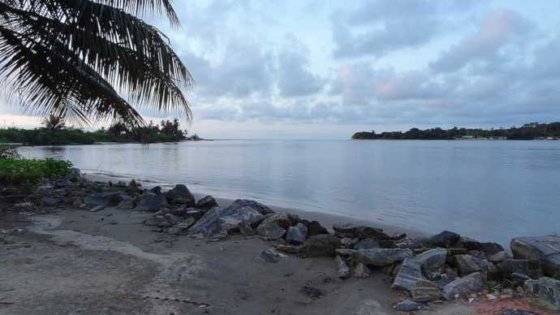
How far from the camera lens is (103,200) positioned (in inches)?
458

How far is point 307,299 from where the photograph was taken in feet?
18.5

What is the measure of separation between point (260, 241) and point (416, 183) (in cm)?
1574

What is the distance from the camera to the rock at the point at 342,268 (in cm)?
627

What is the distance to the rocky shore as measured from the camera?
5.19 metres

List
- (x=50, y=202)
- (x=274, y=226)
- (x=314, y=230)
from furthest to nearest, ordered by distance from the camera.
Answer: (x=50, y=202) < (x=314, y=230) < (x=274, y=226)

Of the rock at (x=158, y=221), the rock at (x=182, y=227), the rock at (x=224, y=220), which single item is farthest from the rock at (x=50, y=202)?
the rock at (x=224, y=220)

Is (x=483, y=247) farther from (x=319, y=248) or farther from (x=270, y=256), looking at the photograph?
(x=270, y=256)

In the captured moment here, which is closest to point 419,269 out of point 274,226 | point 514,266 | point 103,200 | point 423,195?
point 514,266

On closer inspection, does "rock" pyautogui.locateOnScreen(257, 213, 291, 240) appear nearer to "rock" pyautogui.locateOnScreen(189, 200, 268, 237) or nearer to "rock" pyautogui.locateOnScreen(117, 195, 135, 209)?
"rock" pyautogui.locateOnScreen(189, 200, 268, 237)

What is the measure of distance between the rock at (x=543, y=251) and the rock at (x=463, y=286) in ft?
3.91

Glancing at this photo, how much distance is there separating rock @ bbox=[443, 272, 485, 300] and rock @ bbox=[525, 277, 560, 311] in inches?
18.5

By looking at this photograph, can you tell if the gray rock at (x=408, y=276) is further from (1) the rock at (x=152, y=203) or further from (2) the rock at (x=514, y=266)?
(1) the rock at (x=152, y=203)

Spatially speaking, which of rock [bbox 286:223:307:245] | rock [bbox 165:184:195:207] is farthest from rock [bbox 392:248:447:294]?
rock [bbox 165:184:195:207]

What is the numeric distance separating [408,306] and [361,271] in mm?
1174
